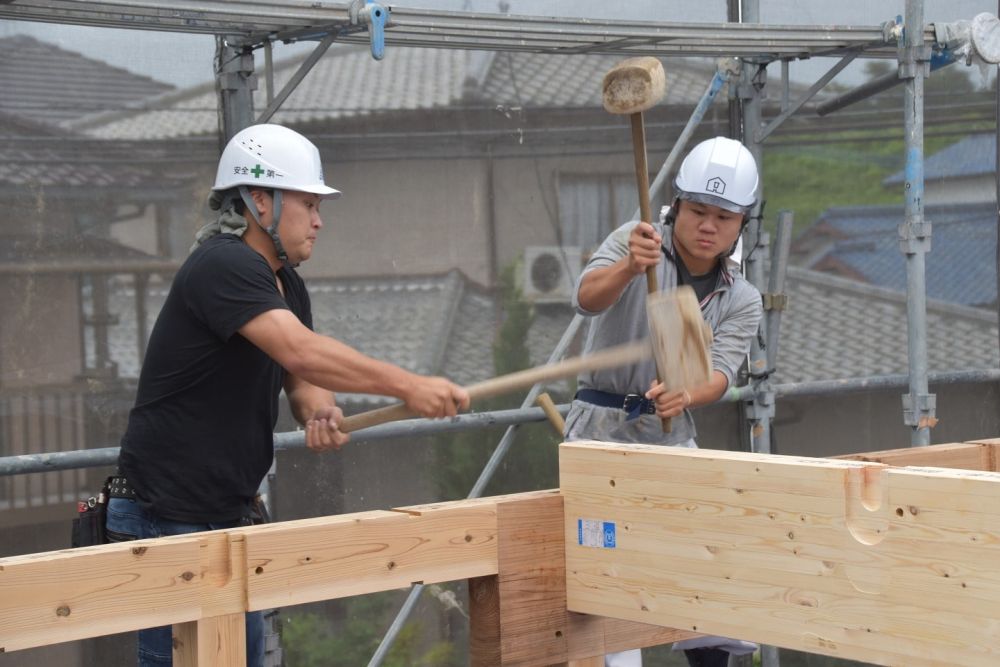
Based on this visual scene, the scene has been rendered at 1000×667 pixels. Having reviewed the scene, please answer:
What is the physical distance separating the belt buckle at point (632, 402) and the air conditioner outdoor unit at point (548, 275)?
4.99 feet

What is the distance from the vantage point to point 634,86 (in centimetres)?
329

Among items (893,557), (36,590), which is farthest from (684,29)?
(36,590)

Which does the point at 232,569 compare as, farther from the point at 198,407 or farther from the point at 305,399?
the point at 305,399

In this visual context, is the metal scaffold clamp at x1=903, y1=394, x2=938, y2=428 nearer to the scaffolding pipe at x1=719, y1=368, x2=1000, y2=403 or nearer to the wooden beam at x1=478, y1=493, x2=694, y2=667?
the scaffolding pipe at x1=719, y1=368, x2=1000, y2=403

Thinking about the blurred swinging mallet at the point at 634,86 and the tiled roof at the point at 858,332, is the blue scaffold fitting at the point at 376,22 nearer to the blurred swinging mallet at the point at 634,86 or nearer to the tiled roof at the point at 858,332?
the blurred swinging mallet at the point at 634,86

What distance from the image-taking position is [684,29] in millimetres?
4578

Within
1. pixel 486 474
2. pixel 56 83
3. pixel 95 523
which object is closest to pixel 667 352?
pixel 95 523

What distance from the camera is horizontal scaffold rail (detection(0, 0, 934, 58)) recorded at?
12.1ft

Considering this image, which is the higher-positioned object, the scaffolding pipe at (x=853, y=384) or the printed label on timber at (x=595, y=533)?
the scaffolding pipe at (x=853, y=384)

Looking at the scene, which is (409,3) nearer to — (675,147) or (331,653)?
(675,147)

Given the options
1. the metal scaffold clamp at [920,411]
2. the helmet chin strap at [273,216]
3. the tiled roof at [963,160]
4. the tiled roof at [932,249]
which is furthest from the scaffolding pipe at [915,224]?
the helmet chin strap at [273,216]

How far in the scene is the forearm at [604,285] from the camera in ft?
11.5

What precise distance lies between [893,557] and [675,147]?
3.06 metres

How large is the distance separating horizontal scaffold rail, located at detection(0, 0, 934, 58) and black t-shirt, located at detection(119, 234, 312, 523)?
0.93 meters
